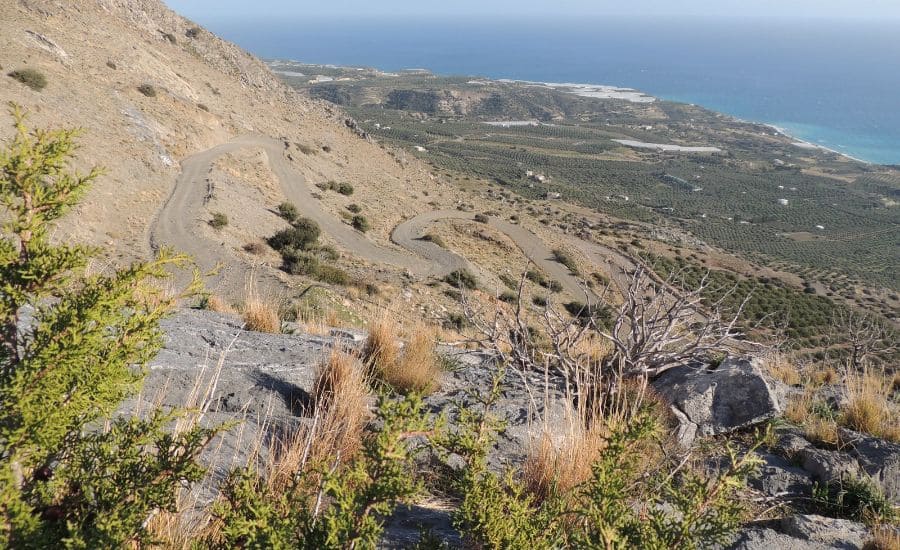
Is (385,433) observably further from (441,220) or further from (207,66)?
(207,66)

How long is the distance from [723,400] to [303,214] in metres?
26.0

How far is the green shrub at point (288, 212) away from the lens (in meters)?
25.2

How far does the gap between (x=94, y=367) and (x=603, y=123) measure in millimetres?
164010

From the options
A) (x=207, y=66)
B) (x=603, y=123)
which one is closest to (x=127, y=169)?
(x=207, y=66)

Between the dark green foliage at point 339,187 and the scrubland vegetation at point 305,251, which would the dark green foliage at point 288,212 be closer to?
the scrubland vegetation at point 305,251

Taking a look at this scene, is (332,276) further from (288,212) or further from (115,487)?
(115,487)

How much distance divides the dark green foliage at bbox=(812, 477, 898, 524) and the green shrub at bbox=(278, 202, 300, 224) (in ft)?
80.7

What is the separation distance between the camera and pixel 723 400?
4270mm

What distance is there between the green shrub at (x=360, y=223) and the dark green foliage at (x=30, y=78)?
16.0 m

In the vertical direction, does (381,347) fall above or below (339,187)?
above

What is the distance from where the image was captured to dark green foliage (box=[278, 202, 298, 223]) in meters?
25.2

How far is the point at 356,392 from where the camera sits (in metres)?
3.26

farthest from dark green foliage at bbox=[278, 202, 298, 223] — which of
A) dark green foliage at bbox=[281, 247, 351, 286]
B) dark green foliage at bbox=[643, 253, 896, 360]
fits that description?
dark green foliage at bbox=[643, 253, 896, 360]

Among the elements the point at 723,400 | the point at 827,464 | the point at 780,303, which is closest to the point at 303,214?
the point at 723,400
